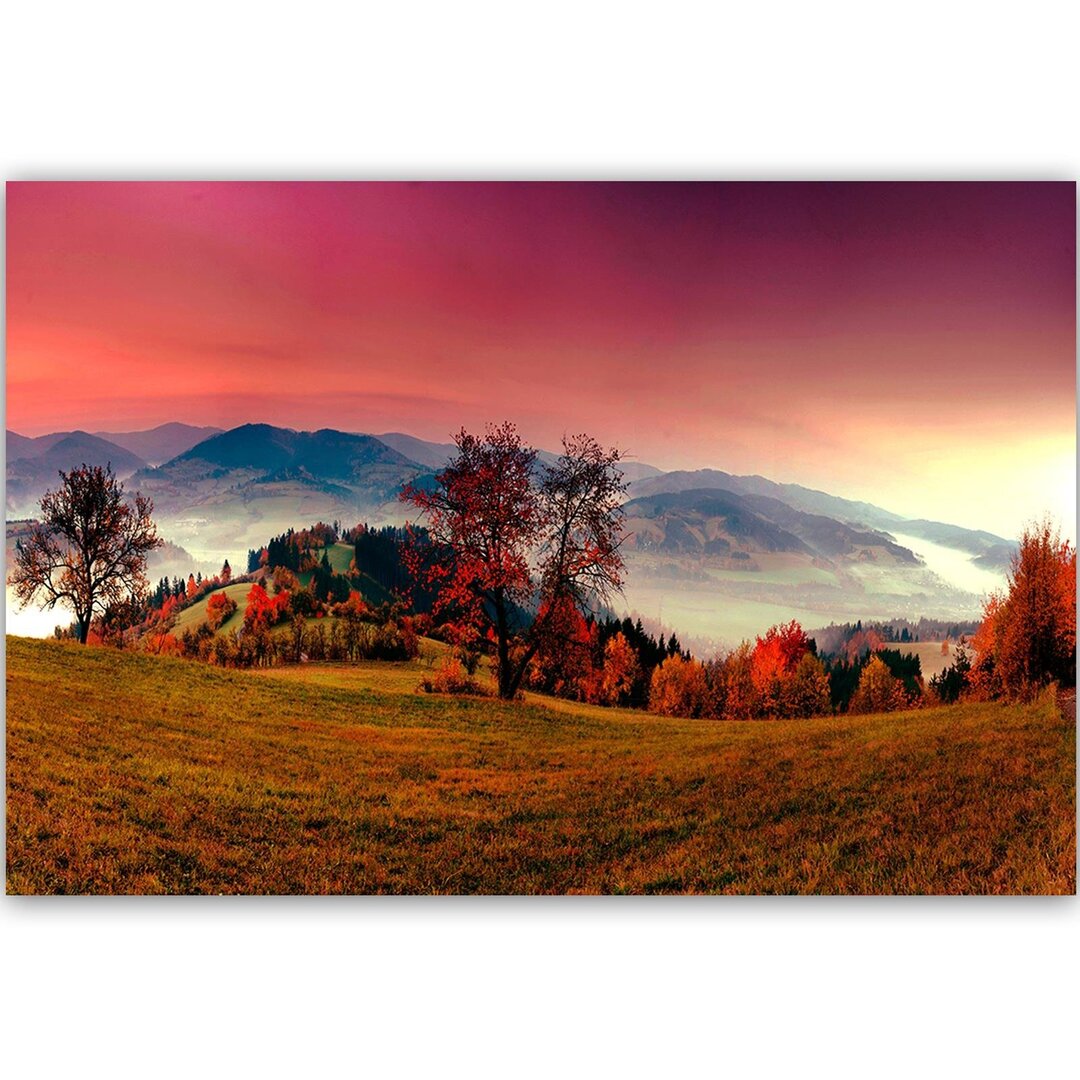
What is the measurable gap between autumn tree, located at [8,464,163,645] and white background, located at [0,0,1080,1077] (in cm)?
190

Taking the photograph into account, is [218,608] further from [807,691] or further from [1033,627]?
[1033,627]

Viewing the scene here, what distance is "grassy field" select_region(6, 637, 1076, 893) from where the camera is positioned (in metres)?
3.78

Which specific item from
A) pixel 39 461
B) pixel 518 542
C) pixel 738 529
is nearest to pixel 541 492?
pixel 518 542

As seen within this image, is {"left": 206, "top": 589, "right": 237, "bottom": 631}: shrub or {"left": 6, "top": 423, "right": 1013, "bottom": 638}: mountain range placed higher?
{"left": 6, "top": 423, "right": 1013, "bottom": 638}: mountain range

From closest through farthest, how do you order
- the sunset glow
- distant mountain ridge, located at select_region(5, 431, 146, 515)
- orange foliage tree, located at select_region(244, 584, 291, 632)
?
distant mountain ridge, located at select_region(5, 431, 146, 515)
the sunset glow
orange foliage tree, located at select_region(244, 584, 291, 632)

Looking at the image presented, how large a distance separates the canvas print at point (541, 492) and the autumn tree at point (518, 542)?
2cm

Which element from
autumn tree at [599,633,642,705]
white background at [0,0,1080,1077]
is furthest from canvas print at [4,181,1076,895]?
white background at [0,0,1080,1077]

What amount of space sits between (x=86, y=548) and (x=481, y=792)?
10.1 feet

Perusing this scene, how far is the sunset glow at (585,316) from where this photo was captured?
4.06 m

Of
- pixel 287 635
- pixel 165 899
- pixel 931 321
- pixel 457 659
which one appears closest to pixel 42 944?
pixel 165 899

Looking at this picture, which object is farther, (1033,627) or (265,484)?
(265,484)

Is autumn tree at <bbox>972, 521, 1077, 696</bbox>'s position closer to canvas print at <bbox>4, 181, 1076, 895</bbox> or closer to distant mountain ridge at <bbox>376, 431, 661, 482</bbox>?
canvas print at <bbox>4, 181, 1076, 895</bbox>
